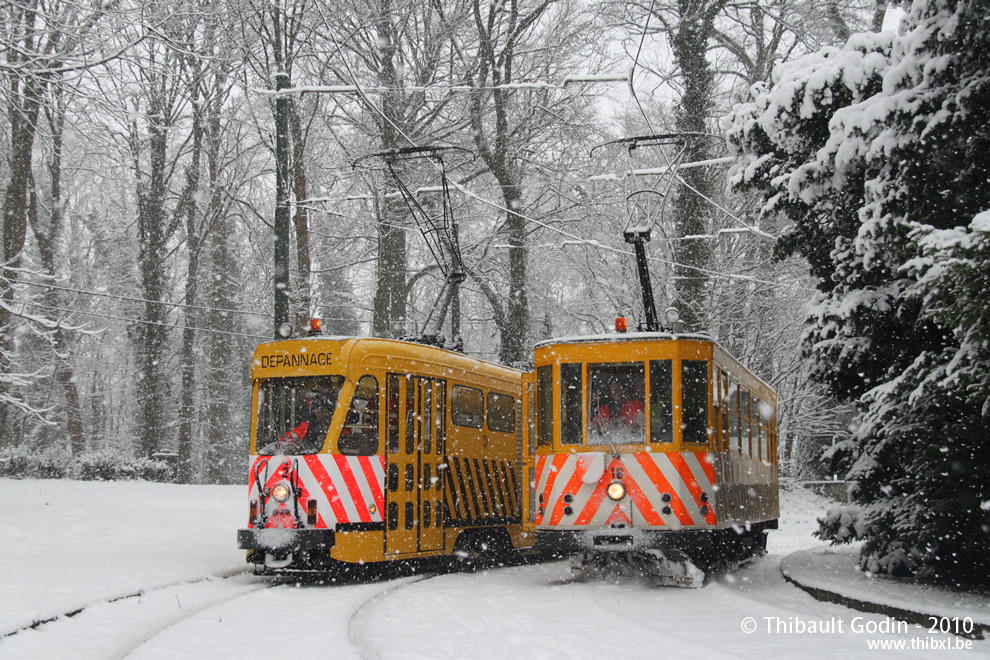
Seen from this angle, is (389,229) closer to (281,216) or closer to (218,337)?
(281,216)

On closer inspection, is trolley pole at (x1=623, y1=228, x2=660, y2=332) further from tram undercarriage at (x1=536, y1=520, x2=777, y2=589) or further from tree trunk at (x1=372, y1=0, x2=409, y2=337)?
tree trunk at (x1=372, y1=0, x2=409, y2=337)

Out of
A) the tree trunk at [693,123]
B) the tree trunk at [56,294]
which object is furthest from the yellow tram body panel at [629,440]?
the tree trunk at [56,294]

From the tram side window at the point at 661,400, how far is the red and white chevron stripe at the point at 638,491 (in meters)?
0.25

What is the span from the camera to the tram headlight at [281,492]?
1212cm

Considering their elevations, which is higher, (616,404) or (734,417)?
(616,404)

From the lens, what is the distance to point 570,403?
1231 centimetres

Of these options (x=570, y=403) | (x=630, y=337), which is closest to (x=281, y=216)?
(x=570, y=403)

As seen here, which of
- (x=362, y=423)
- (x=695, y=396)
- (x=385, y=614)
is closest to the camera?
(x=385, y=614)

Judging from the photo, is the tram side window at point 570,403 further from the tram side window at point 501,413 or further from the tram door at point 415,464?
the tram side window at point 501,413

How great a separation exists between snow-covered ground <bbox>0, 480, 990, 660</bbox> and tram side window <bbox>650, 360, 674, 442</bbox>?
1767 millimetres

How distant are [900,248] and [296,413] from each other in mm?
7051

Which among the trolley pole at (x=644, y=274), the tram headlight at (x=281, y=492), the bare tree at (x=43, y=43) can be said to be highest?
the bare tree at (x=43, y=43)

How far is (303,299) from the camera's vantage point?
28.8 meters

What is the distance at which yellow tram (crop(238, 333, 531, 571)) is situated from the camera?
12.1 meters
